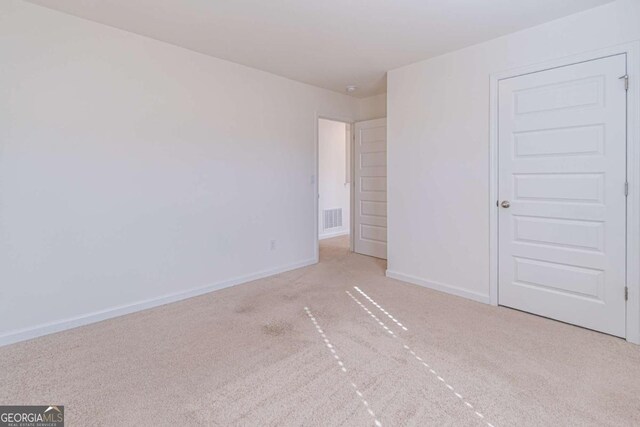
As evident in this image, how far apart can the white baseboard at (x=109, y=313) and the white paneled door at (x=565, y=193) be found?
104 inches

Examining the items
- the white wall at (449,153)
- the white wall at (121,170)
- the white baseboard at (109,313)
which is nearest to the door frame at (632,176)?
the white wall at (449,153)

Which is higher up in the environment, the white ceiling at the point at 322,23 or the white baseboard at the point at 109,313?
the white ceiling at the point at 322,23

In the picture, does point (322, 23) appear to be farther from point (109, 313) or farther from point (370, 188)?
point (109, 313)

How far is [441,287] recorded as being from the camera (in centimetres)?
337

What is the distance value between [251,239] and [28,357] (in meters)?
2.05

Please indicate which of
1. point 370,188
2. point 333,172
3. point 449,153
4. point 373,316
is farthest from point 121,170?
point 333,172

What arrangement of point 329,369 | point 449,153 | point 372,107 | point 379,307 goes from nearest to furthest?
1. point 329,369
2. point 379,307
3. point 449,153
4. point 372,107

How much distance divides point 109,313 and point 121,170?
1.19 meters

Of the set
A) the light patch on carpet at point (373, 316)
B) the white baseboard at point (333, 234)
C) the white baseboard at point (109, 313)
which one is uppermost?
the white baseboard at point (333, 234)

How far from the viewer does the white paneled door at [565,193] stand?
2357mm

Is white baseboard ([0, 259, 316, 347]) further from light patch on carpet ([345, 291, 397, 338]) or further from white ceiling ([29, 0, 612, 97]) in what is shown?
white ceiling ([29, 0, 612, 97])

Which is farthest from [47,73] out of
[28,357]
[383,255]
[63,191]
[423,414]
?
[383,255]

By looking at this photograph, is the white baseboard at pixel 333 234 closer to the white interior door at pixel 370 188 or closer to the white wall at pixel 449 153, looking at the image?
the white interior door at pixel 370 188

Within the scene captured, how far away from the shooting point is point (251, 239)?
3.74 m
